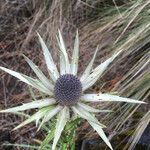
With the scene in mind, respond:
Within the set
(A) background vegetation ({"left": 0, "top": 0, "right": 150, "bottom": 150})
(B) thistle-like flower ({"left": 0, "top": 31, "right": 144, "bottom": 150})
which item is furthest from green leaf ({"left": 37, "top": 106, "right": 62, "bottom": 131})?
(A) background vegetation ({"left": 0, "top": 0, "right": 150, "bottom": 150})

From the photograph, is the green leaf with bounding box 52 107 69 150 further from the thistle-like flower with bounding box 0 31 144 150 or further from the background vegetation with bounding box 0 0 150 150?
the background vegetation with bounding box 0 0 150 150

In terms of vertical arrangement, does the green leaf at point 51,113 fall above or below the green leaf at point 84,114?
above

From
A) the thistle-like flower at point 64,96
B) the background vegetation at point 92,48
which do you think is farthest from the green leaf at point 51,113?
the background vegetation at point 92,48

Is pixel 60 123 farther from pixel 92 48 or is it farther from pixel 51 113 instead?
pixel 92 48

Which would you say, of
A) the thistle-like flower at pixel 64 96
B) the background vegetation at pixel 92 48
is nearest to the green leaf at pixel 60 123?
the thistle-like flower at pixel 64 96

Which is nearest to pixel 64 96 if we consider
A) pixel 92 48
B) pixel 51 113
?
pixel 51 113

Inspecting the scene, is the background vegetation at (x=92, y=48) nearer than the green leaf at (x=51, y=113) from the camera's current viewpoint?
No

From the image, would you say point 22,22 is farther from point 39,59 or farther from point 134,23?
point 134,23

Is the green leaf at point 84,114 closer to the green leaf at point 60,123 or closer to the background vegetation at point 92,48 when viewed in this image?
the green leaf at point 60,123

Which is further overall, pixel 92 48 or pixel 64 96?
pixel 92 48

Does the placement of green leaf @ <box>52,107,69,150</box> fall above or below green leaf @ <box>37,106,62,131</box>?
below
